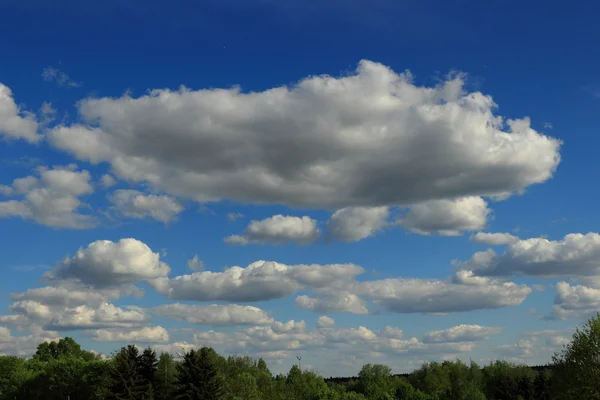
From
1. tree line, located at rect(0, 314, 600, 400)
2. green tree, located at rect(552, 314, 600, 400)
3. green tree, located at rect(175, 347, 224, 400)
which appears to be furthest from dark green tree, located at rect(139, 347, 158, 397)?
green tree, located at rect(552, 314, 600, 400)

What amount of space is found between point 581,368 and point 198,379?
54088mm

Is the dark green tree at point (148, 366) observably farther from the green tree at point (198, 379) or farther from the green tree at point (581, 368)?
the green tree at point (581, 368)

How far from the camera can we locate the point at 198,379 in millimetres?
102250

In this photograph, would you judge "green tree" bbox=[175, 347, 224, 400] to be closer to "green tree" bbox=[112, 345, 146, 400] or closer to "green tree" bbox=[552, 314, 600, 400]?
"green tree" bbox=[112, 345, 146, 400]

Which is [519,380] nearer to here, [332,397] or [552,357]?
[332,397]

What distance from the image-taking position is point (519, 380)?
6452 inches

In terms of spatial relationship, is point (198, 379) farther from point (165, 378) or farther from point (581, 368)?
point (581, 368)

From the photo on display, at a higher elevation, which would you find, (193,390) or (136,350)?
(136,350)

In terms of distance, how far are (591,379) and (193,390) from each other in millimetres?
55549

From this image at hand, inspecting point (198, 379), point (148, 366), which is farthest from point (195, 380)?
point (148, 366)

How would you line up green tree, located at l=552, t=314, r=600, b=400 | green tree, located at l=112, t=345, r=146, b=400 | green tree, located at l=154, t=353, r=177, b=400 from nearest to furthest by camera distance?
green tree, located at l=552, t=314, r=600, b=400, green tree, located at l=112, t=345, r=146, b=400, green tree, located at l=154, t=353, r=177, b=400

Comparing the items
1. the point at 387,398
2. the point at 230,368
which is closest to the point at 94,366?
the point at 230,368

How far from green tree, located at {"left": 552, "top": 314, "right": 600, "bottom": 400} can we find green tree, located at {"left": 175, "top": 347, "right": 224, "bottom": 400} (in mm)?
48972

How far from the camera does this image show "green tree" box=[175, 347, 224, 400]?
333 ft
